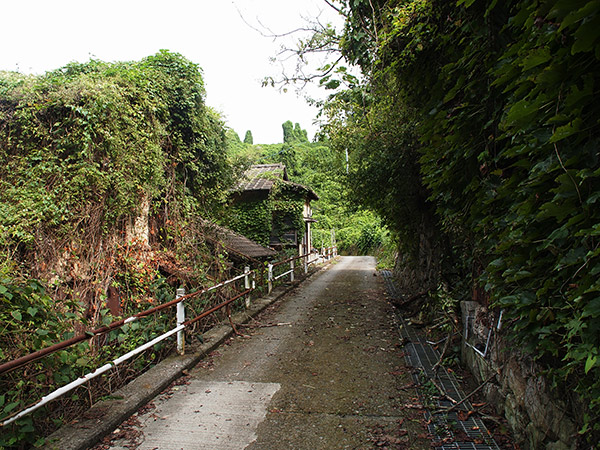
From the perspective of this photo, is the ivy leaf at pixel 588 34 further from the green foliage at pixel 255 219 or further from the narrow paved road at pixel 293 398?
the green foliage at pixel 255 219

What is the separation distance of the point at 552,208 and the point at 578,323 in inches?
22.7

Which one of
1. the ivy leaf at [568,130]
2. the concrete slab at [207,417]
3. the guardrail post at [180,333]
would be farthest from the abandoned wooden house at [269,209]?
the ivy leaf at [568,130]

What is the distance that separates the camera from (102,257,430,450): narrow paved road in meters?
3.14

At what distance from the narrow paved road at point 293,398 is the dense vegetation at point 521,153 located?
4.88 ft

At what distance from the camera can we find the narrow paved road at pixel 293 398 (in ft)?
10.3

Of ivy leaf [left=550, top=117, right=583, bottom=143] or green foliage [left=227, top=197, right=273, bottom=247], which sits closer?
ivy leaf [left=550, top=117, right=583, bottom=143]

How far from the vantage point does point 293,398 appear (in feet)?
13.0

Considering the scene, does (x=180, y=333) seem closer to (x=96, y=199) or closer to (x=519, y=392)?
(x=96, y=199)

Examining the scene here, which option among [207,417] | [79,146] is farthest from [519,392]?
[79,146]

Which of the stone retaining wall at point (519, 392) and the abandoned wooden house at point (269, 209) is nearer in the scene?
the stone retaining wall at point (519, 392)

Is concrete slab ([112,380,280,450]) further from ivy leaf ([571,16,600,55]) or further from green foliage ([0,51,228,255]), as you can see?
ivy leaf ([571,16,600,55])

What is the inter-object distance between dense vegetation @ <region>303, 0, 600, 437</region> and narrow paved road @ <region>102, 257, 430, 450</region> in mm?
1488

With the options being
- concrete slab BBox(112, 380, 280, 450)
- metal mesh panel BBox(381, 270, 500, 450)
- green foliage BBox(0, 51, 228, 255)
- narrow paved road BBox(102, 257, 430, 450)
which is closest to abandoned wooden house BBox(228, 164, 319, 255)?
green foliage BBox(0, 51, 228, 255)

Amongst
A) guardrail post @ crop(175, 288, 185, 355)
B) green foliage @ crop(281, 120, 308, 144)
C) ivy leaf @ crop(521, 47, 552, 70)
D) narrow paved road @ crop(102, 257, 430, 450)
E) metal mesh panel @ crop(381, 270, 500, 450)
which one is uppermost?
green foliage @ crop(281, 120, 308, 144)
